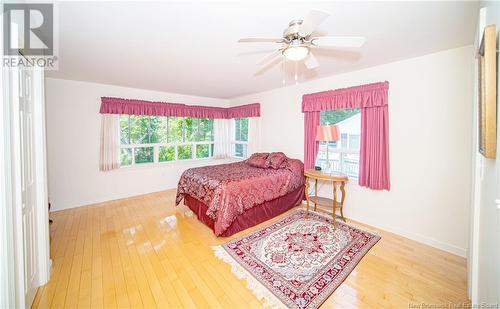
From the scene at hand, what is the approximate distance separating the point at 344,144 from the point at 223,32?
2.53 metres

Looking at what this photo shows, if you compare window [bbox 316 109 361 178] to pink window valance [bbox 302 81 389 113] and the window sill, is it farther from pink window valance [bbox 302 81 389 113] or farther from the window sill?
the window sill

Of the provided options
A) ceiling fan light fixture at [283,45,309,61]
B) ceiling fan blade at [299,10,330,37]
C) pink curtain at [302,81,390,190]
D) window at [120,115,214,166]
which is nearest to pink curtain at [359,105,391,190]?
pink curtain at [302,81,390,190]

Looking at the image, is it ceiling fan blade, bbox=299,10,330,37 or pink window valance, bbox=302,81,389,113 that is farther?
pink window valance, bbox=302,81,389,113

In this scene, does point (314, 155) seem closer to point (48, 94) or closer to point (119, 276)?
point (119, 276)

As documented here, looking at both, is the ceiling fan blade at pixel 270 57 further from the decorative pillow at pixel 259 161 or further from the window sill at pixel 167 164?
the window sill at pixel 167 164

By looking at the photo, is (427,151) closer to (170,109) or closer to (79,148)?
(170,109)

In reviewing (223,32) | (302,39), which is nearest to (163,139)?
(223,32)

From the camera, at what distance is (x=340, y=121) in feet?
10.9

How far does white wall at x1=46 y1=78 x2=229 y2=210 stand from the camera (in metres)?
3.38

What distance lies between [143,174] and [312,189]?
355 centimetres

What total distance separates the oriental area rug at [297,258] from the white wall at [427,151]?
0.53 metres

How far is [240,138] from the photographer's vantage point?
17.7 feet

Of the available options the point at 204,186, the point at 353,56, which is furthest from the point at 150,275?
the point at 353,56

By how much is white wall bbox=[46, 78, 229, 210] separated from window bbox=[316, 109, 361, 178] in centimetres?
372
